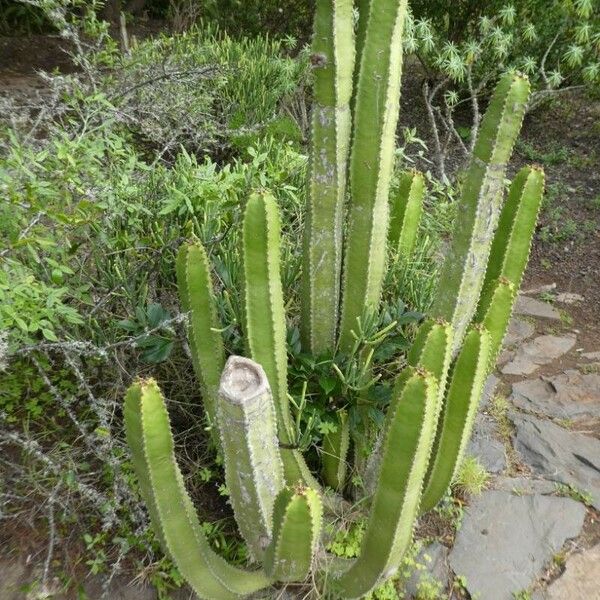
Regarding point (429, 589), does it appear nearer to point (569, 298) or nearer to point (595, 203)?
point (569, 298)

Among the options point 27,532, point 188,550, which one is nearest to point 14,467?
point 27,532

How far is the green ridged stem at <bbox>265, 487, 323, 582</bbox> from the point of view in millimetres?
1551

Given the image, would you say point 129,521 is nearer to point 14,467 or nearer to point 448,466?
point 14,467

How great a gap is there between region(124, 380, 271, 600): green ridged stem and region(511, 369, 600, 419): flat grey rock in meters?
1.91

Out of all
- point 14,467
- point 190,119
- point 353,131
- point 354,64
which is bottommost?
point 14,467

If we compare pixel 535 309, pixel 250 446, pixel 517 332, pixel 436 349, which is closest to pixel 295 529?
pixel 250 446

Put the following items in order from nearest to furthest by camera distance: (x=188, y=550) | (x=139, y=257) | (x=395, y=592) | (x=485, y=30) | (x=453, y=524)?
(x=188, y=550) → (x=395, y=592) → (x=453, y=524) → (x=139, y=257) → (x=485, y=30)

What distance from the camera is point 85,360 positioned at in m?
2.64

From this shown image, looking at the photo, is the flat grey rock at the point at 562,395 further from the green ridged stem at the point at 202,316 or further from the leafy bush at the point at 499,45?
the leafy bush at the point at 499,45

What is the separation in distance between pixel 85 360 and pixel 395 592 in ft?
5.28

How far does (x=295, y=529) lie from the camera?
160 cm

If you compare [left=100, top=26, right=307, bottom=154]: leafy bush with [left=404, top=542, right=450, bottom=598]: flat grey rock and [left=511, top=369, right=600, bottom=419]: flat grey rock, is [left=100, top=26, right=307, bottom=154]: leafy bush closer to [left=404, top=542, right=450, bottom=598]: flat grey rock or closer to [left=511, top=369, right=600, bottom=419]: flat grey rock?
[left=511, top=369, right=600, bottom=419]: flat grey rock

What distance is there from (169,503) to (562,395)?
2427 millimetres

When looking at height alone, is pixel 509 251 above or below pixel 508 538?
above
